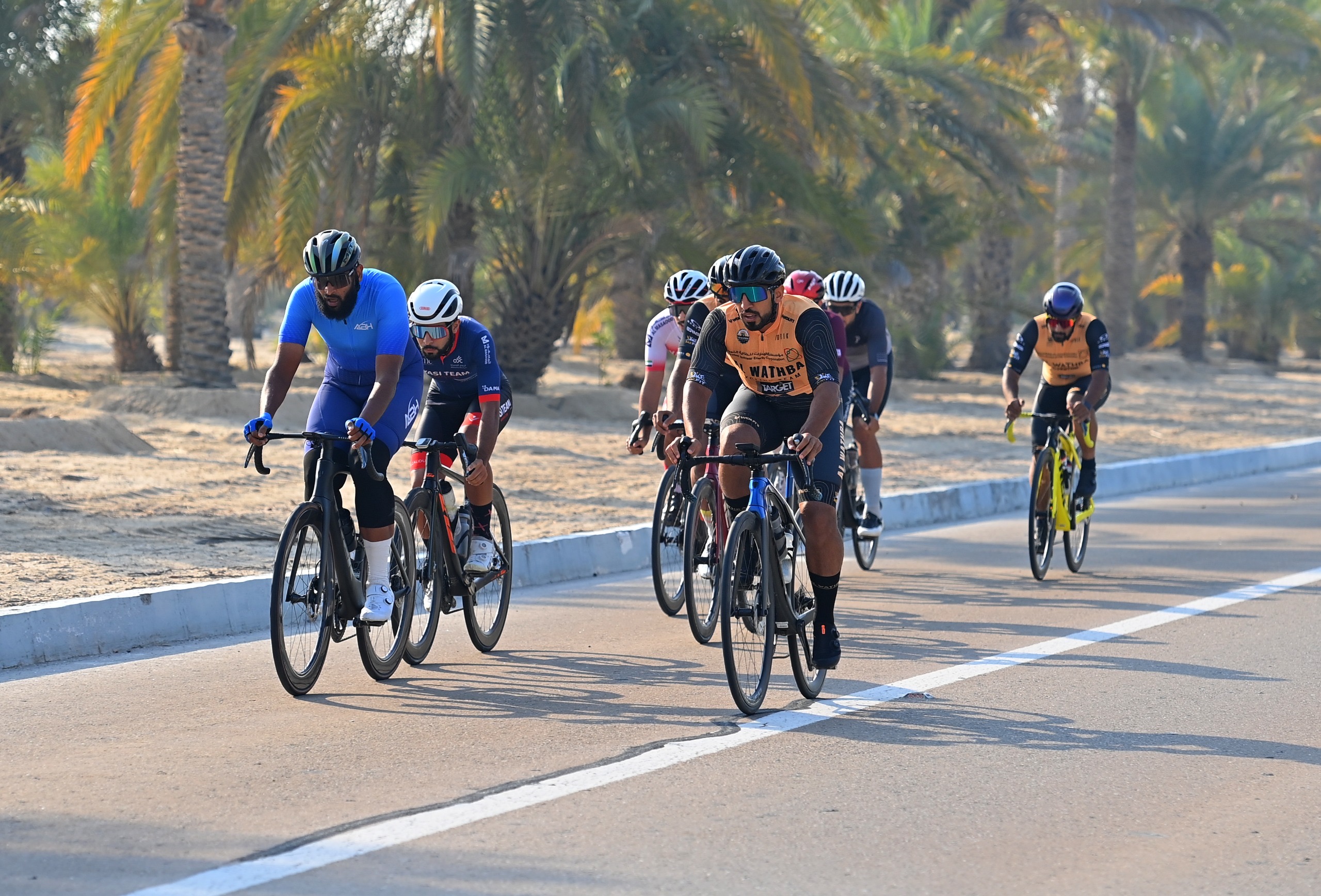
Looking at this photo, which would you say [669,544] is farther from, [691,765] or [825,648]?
[691,765]

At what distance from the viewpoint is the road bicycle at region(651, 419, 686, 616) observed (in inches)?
349

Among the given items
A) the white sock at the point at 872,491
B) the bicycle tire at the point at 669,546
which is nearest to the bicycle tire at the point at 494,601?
the bicycle tire at the point at 669,546

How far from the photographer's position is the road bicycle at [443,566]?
25.3ft

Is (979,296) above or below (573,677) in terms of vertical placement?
above

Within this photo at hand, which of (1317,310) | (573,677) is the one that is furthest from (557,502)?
(1317,310)

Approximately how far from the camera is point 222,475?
1408 cm

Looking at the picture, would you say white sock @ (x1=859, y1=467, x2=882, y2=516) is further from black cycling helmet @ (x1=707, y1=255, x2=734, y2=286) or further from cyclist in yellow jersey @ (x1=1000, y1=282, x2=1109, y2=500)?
black cycling helmet @ (x1=707, y1=255, x2=734, y2=286)

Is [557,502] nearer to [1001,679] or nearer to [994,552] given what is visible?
[994,552]

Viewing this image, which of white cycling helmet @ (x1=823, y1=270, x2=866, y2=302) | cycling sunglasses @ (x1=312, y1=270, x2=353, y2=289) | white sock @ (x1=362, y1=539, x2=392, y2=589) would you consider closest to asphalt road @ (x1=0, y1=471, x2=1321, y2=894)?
white sock @ (x1=362, y1=539, x2=392, y2=589)

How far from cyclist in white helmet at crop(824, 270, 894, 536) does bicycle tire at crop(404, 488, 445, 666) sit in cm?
389

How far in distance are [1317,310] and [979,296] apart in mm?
14769

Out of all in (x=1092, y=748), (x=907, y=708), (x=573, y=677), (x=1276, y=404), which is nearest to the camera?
(x=1092, y=748)

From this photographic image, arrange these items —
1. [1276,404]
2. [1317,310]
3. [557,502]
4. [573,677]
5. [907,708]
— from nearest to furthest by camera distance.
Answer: [907,708]
[573,677]
[557,502]
[1276,404]
[1317,310]

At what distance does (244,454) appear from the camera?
A: 1557 cm
